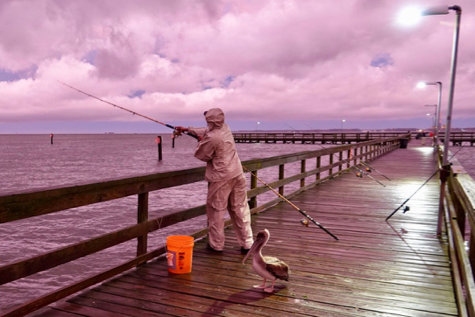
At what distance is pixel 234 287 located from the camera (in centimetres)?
396

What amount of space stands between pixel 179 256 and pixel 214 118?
165 cm

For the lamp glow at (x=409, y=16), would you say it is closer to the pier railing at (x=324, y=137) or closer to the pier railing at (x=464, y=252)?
the pier railing at (x=464, y=252)

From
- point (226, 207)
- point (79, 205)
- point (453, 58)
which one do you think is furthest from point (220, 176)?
point (453, 58)

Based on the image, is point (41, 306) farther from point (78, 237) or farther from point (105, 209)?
point (105, 209)

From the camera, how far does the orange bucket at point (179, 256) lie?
4199 mm

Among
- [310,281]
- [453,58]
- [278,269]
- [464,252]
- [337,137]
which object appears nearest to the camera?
[464,252]

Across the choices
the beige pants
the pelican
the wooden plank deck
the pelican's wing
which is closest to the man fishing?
the beige pants

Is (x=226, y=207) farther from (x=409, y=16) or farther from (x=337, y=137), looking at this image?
(x=337, y=137)

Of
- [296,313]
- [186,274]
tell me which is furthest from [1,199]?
[296,313]

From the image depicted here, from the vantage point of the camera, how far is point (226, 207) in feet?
16.0

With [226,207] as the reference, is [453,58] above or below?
above

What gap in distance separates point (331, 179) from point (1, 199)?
11386 millimetres

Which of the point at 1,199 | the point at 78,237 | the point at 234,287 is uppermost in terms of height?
the point at 1,199

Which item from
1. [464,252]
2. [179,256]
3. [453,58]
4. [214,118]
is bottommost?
[179,256]
